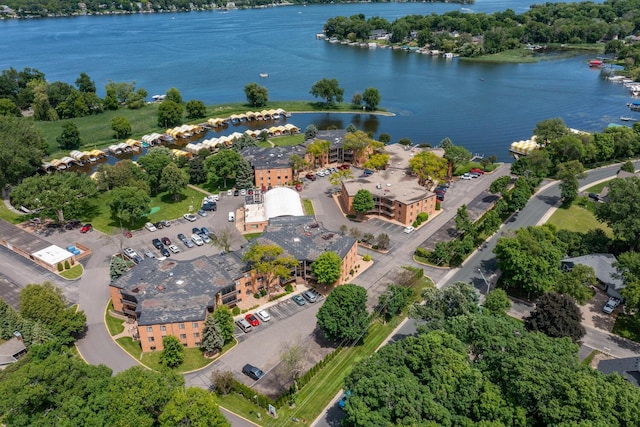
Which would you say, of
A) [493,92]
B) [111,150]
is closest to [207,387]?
[111,150]

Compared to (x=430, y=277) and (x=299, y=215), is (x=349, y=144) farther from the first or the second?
(x=430, y=277)

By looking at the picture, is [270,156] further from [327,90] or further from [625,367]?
[625,367]

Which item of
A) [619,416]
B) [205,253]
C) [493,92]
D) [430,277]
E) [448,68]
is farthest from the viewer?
[448,68]

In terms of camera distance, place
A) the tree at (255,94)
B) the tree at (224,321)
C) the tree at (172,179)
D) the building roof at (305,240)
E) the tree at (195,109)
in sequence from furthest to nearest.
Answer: the tree at (255,94) → the tree at (195,109) → the tree at (172,179) → the building roof at (305,240) → the tree at (224,321)

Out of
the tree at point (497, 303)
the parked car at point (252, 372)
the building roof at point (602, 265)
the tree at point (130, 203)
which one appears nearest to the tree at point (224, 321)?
the parked car at point (252, 372)

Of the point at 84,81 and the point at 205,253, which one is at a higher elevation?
the point at 84,81

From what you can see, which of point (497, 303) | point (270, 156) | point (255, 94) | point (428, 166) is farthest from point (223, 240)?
point (255, 94)

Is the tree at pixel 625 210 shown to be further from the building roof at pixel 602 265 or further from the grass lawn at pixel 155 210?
the grass lawn at pixel 155 210
